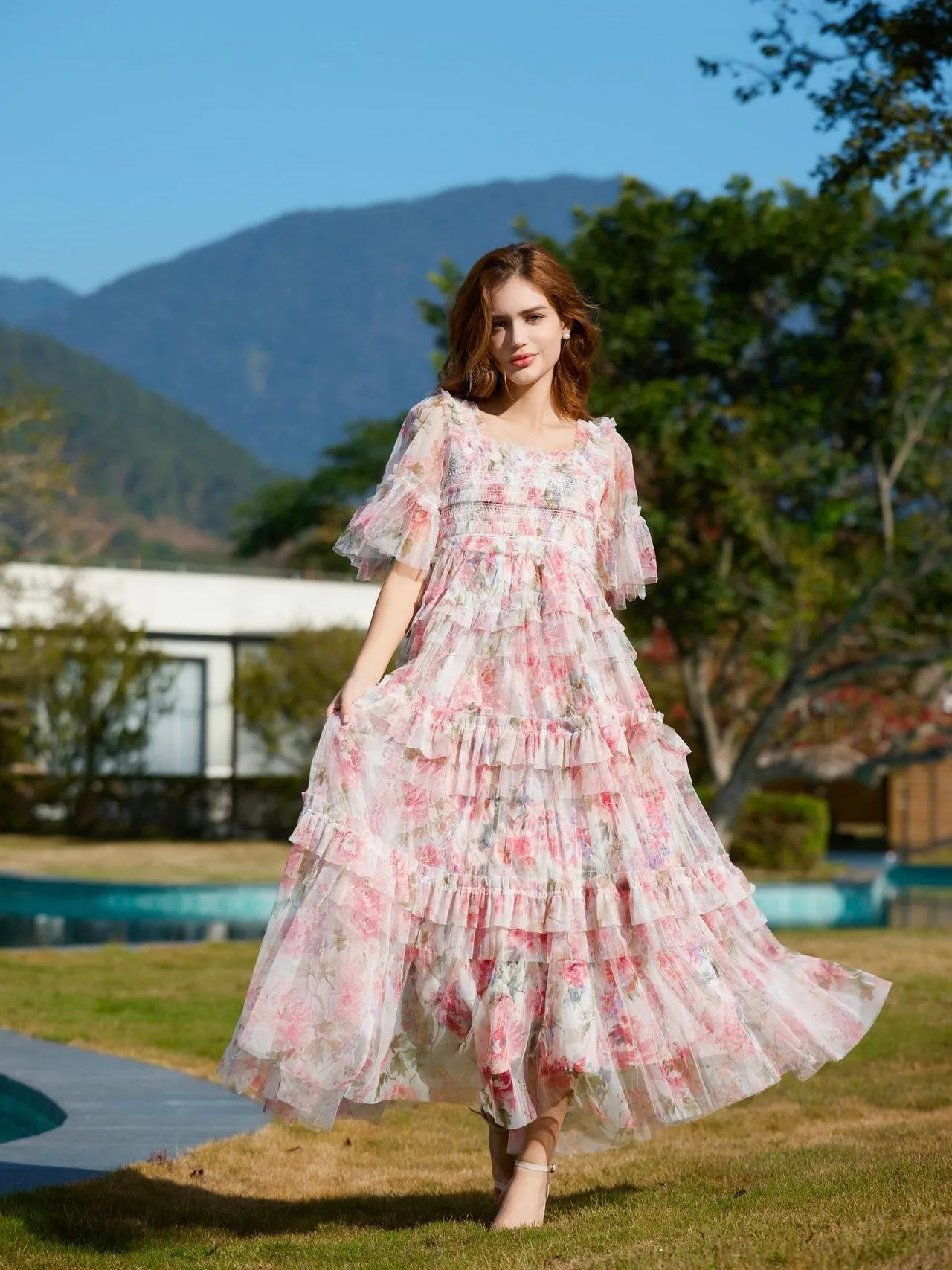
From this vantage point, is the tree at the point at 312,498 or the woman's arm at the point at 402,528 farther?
the tree at the point at 312,498

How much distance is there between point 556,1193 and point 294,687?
19.9m

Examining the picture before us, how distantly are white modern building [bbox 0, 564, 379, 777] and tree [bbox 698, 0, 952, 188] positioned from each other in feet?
59.6

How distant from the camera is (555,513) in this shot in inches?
143

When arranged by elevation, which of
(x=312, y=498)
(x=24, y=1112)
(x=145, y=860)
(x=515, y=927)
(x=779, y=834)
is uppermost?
(x=312, y=498)

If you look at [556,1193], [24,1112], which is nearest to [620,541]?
[556,1193]

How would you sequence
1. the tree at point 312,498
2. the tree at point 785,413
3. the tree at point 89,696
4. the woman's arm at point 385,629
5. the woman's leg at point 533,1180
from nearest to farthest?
the woman's leg at point 533,1180 → the woman's arm at point 385,629 → the tree at point 785,413 → the tree at point 89,696 → the tree at point 312,498

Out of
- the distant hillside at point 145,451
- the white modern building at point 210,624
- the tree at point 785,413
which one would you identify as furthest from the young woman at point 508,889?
the distant hillside at point 145,451

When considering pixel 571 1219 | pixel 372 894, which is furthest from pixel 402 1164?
pixel 372 894

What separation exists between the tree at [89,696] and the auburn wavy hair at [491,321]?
Result: 62.6ft

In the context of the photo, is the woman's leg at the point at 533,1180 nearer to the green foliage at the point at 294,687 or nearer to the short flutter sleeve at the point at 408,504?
the short flutter sleeve at the point at 408,504

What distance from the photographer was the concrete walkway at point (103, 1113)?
4238mm

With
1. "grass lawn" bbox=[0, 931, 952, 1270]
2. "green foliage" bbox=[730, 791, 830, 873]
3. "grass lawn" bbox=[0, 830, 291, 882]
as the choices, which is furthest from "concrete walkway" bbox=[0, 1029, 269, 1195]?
"green foliage" bbox=[730, 791, 830, 873]

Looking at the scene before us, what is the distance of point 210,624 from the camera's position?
27000mm

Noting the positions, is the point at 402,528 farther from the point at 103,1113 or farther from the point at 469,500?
the point at 103,1113
